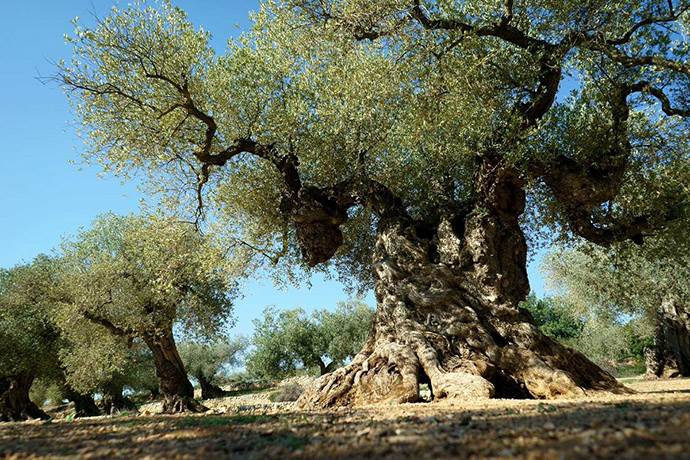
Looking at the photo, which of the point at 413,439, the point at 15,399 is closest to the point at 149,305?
the point at 15,399

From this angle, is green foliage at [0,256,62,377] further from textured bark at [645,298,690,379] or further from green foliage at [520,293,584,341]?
green foliage at [520,293,584,341]

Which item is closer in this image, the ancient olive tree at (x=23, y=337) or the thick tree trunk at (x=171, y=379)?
the thick tree trunk at (x=171, y=379)

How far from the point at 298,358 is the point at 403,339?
43431 millimetres

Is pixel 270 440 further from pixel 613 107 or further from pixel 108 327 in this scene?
pixel 108 327

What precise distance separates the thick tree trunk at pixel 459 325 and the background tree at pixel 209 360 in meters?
37.9

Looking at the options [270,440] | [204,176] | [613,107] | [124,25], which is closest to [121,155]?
[204,176]

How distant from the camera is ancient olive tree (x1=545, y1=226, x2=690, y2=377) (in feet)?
86.2

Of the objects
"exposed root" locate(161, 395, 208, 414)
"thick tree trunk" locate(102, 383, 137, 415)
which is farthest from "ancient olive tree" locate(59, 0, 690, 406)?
"thick tree trunk" locate(102, 383, 137, 415)

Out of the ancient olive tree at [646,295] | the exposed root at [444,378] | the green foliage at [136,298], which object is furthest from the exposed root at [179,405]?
the ancient olive tree at [646,295]

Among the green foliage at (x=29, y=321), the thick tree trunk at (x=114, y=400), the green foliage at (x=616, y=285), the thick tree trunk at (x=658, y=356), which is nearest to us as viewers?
the green foliage at (x=616, y=285)

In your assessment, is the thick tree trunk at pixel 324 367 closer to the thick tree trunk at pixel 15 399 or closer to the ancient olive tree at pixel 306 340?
the ancient olive tree at pixel 306 340

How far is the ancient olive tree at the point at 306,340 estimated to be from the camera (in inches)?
2088

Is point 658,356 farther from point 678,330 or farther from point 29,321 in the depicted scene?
point 29,321

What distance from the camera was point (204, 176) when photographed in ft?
50.9
